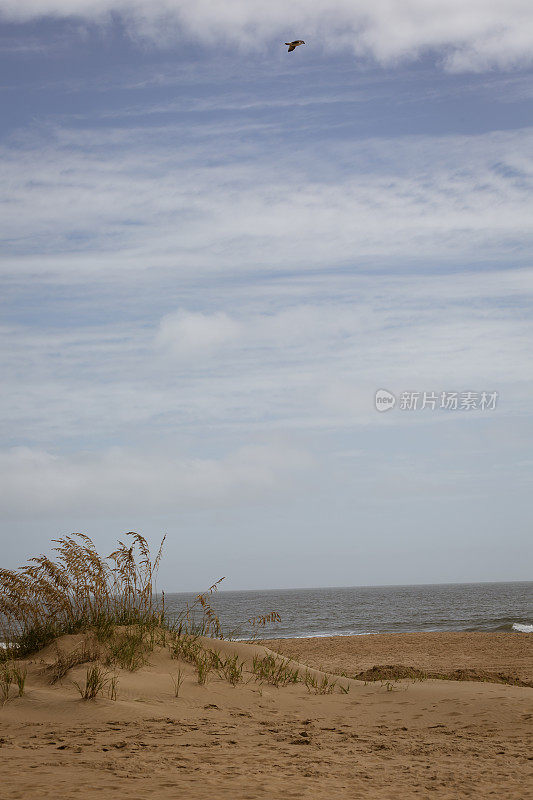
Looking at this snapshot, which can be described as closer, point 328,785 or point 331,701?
point 328,785

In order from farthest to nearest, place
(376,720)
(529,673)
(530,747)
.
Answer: (529,673)
(376,720)
(530,747)

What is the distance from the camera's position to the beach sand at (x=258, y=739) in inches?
219

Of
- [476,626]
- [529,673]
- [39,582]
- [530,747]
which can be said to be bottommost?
[476,626]

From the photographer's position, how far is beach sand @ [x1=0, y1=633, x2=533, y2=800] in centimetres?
557

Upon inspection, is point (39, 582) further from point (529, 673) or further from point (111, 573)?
point (529, 673)

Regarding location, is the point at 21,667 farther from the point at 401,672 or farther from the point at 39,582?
the point at 401,672

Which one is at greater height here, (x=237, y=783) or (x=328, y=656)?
(x=237, y=783)

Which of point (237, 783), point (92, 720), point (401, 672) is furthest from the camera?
point (401, 672)

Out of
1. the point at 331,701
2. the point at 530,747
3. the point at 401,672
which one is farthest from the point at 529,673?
the point at 530,747

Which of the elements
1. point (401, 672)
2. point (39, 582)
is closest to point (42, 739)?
point (39, 582)

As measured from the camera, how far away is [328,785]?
18.5 ft

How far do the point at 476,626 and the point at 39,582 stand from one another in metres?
29.9

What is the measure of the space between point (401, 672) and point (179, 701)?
5346mm

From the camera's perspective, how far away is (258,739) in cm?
729
